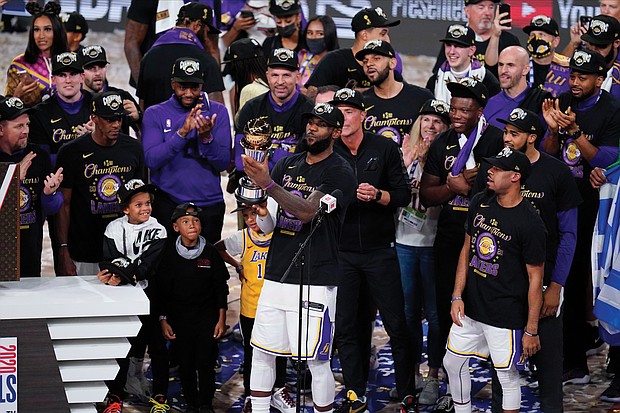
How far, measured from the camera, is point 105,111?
25.6 feet

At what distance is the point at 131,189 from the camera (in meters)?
7.55

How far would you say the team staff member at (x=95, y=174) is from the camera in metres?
7.90

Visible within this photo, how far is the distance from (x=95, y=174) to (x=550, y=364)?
3.35 meters

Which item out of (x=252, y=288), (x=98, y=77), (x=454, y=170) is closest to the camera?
(x=454, y=170)

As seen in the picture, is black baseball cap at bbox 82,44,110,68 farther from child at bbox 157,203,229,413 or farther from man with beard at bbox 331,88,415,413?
man with beard at bbox 331,88,415,413

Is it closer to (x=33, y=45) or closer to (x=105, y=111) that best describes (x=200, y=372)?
(x=105, y=111)

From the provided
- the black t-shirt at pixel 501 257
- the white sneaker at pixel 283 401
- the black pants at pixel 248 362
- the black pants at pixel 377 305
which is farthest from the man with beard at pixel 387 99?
the white sneaker at pixel 283 401

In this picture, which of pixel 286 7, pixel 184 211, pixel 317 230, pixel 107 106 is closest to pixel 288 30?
pixel 286 7

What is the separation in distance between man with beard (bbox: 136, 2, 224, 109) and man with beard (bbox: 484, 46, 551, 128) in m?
2.23

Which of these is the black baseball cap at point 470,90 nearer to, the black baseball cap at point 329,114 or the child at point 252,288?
the black baseball cap at point 329,114

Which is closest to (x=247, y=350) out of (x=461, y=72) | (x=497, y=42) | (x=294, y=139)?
(x=294, y=139)

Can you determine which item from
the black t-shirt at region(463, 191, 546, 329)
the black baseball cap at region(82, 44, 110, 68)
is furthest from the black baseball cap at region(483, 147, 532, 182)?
the black baseball cap at region(82, 44, 110, 68)

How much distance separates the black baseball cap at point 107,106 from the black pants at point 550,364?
310cm

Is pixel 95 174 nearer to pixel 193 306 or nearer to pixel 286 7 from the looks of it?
pixel 193 306
